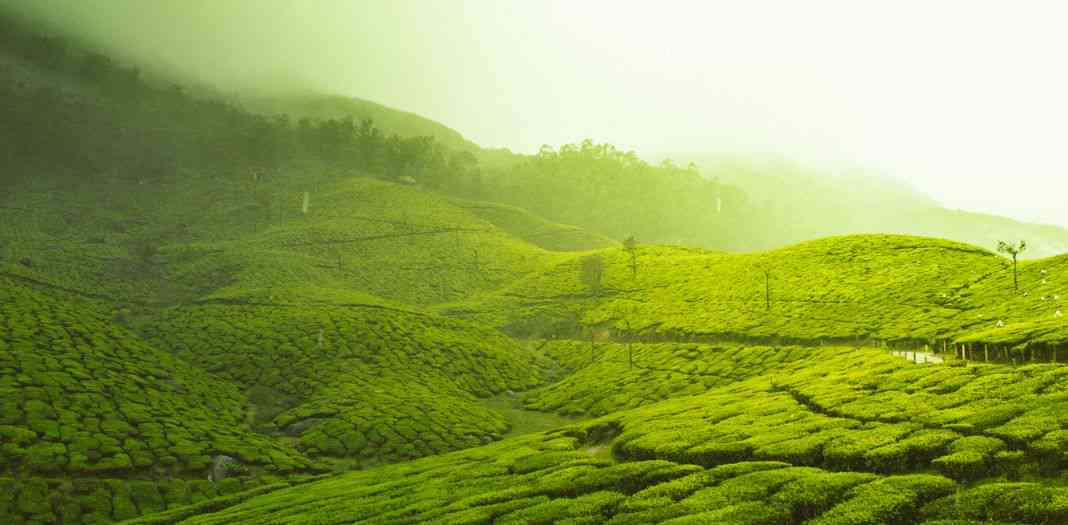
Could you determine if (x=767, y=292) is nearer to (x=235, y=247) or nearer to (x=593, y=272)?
(x=593, y=272)

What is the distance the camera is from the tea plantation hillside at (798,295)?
→ 77062 millimetres

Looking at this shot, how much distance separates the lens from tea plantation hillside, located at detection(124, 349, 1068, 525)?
2372cm

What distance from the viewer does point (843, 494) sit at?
24.7 meters

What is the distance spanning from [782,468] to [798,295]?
3156 inches

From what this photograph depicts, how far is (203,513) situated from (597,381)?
167 feet

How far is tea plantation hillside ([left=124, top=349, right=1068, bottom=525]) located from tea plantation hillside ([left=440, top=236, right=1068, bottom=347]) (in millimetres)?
23048

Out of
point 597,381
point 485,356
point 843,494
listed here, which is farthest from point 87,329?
point 843,494

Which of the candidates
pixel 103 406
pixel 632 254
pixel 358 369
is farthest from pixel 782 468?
pixel 632 254

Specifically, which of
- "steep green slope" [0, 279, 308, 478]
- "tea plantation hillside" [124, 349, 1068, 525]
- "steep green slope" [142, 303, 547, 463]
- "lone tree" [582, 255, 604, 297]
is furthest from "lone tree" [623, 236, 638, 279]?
"steep green slope" [0, 279, 308, 478]

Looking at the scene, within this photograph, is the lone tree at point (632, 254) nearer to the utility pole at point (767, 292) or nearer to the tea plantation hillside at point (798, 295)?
the tea plantation hillside at point (798, 295)

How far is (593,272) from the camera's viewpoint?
142875mm

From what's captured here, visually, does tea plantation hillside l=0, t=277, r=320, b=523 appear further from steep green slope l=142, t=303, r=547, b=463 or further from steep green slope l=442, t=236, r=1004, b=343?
steep green slope l=442, t=236, r=1004, b=343

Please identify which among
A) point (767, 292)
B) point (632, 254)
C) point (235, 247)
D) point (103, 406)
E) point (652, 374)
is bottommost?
point (652, 374)

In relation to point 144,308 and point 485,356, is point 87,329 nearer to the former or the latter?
point 144,308
